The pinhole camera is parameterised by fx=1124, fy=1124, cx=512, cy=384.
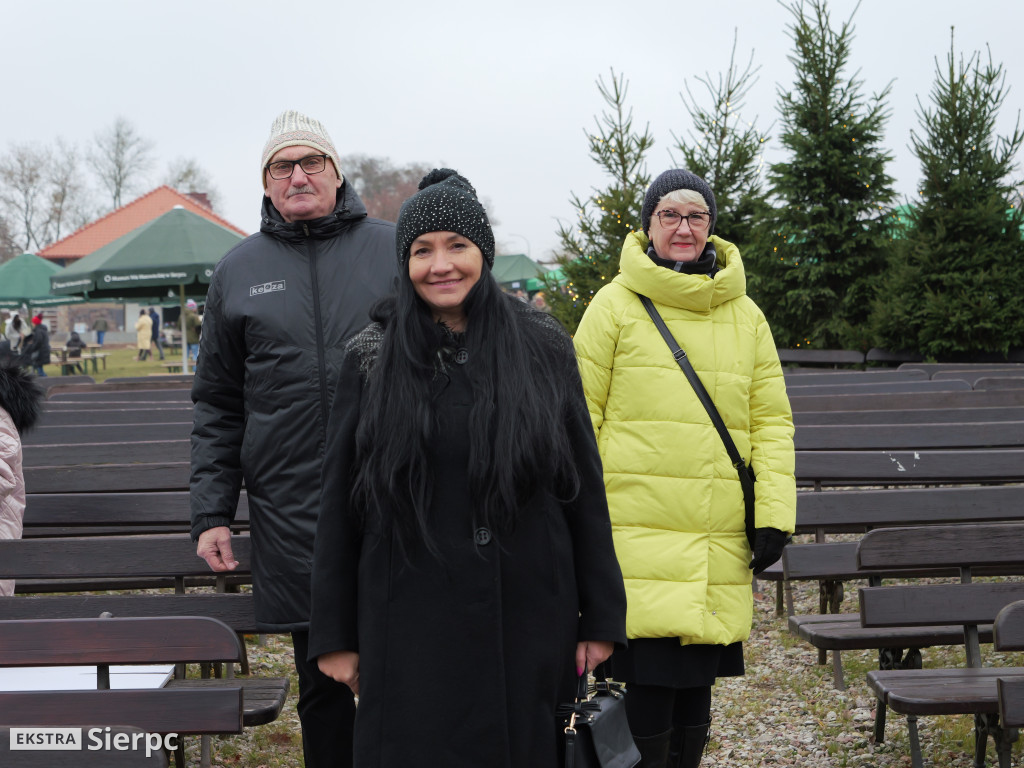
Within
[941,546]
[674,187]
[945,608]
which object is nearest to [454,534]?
[674,187]

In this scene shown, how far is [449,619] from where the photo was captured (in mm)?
2262

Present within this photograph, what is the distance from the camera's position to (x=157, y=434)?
7.77m

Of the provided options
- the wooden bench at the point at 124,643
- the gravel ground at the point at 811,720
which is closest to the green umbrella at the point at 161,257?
the gravel ground at the point at 811,720

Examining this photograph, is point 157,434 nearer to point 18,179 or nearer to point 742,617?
point 742,617

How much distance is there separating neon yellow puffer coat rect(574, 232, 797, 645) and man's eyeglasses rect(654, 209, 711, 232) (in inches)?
4.8

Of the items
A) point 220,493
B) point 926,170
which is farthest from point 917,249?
point 220,493

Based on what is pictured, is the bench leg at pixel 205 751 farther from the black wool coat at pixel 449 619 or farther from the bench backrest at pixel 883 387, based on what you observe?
the bench backrest at pixel 883 387

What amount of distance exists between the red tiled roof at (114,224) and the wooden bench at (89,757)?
189 ft

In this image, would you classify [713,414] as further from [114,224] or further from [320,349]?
[114,224]

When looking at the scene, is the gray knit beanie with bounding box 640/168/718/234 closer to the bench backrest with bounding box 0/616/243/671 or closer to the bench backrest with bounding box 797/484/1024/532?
the bench backrest with bounding box 0/616/243/671

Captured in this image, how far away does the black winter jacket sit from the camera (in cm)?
293

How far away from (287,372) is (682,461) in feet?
3.78

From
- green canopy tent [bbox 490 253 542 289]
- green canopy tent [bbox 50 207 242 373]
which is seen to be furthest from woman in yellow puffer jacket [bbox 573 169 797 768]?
green canopy tent [bbox 490 253 542 289]

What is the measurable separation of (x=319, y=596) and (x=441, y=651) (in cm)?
27
